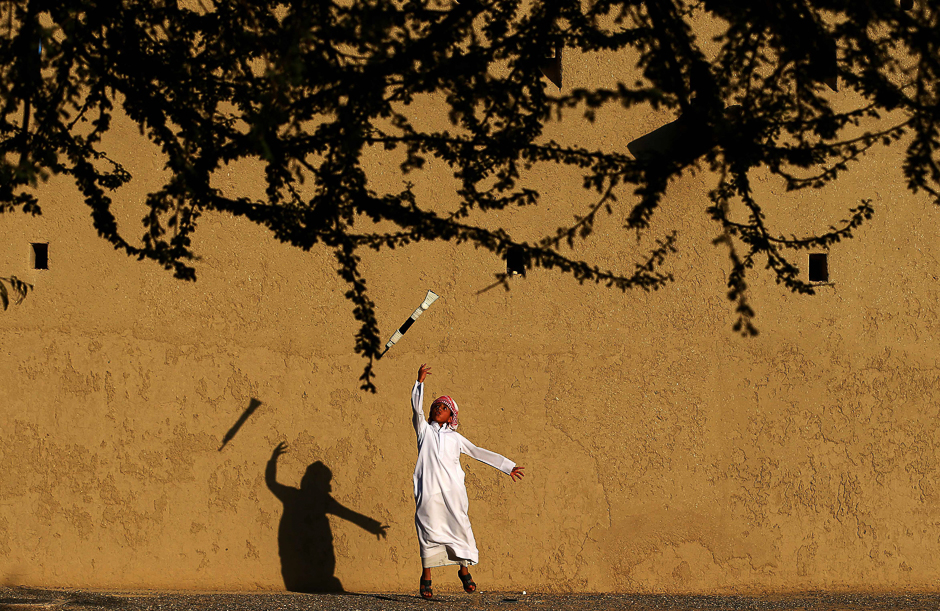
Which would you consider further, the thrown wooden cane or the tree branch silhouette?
the thrown wooden cane

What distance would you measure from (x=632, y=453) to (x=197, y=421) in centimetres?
316

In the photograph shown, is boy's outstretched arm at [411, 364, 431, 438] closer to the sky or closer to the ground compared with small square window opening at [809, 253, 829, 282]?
closer to the ground

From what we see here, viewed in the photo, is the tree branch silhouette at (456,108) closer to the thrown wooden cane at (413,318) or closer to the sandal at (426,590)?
the thrown wooden cane at (413,318)

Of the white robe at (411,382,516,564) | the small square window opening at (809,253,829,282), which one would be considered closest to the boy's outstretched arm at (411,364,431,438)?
the white robe at (411,382,516,564)

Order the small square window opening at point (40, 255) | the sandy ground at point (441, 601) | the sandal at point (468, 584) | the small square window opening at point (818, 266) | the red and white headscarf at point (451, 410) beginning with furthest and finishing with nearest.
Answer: the small square window opening at point (818, 266), the small square window opening at point (40, 255), the red and white headscarf at point (451, 410), the sandal at point (468, 584), the sandy ground at point (441, 601)

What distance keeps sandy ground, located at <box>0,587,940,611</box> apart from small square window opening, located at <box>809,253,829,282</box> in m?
2.31

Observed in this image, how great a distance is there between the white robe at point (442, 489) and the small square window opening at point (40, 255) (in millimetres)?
2914

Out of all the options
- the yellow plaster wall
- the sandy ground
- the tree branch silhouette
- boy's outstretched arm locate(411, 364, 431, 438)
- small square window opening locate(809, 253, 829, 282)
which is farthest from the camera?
small square window opening locate(809, 253, 829, 282)

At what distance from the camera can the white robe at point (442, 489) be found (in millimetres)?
5754

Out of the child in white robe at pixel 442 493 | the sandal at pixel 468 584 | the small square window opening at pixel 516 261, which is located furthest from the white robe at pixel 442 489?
the small square window opening at pixel 516 261

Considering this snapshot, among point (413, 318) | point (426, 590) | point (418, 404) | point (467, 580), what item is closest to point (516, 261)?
point (413, 318)

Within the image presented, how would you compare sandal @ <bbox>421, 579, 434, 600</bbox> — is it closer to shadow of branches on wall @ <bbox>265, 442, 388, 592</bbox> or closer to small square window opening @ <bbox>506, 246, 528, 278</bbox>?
shadow of branches on wall @ <bbox>265, 442, 388, 592</bbox>

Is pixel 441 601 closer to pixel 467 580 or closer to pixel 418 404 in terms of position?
pixel 467 580

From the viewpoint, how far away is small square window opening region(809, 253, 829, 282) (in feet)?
21.6
